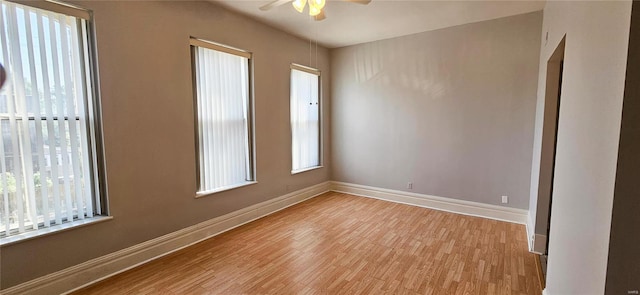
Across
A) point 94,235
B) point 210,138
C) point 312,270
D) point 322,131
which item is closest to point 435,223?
point 312,270

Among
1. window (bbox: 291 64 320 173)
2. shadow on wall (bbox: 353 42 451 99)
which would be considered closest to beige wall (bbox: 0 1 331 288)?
window (bbox: 291 64 320 173)

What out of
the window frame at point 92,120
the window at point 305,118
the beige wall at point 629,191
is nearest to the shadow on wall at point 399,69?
the window at point 305,118

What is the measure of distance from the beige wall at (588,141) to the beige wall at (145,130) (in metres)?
3.29

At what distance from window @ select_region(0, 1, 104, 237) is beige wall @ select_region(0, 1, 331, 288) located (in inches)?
5.2

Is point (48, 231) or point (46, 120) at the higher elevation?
point (46, 120)

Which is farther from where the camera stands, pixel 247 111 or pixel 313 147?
pixel 313 147

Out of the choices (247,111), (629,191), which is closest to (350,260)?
(629,191)

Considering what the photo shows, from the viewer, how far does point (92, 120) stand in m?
2.42

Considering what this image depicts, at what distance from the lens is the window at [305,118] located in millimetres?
4668

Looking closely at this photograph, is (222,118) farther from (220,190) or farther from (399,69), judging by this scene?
(399,69)

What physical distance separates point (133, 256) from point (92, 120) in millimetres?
1341

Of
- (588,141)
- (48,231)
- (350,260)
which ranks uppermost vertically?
(588,141)

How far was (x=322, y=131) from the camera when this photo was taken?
5.33 m

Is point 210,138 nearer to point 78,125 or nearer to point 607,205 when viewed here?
point 78,125
